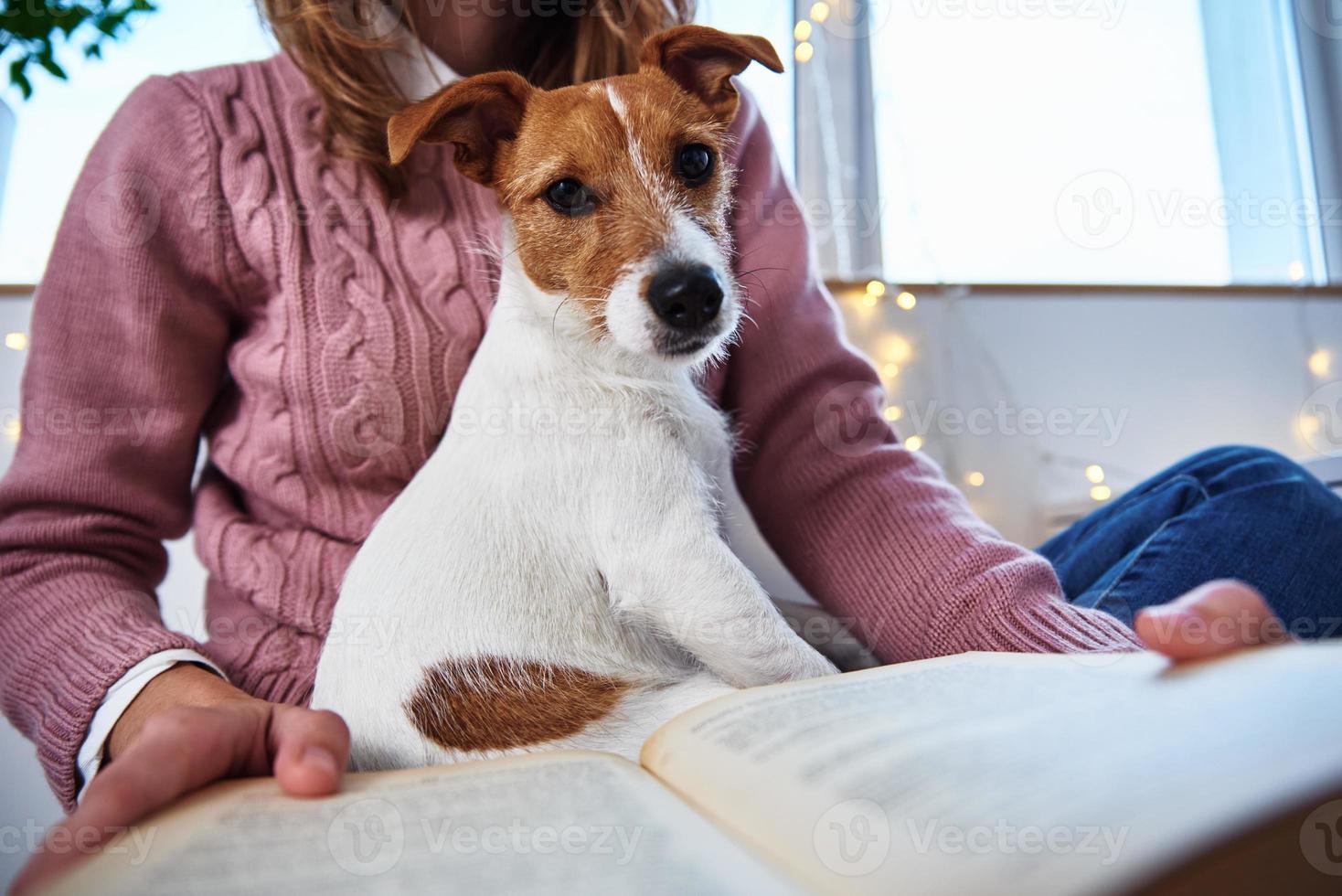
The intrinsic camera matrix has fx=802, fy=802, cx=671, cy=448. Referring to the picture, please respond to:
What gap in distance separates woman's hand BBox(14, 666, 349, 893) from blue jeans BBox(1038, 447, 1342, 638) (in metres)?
0.88

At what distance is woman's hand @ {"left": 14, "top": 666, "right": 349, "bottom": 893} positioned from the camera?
0.46 meters

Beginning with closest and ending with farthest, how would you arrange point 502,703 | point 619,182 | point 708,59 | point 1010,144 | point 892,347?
point 502,703 < point 619,182 < point 708,59 < point 892,347 < point 1010,144

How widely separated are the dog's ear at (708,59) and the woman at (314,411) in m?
0.19

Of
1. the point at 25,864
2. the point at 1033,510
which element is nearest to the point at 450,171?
the point at 25,864

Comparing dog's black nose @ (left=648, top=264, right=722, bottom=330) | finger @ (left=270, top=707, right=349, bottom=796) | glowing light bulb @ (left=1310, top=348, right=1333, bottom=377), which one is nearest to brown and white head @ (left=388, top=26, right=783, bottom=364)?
dog's black nose @ (left=648, top=264, right=722, bottom=330)

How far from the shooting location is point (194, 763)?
546 mm

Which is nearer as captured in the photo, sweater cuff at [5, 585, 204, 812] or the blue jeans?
sweater cuff at [5, 585, 204, 812]

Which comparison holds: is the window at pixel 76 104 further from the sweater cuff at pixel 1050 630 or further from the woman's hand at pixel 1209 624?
the woman's hand at pixel 1209 624

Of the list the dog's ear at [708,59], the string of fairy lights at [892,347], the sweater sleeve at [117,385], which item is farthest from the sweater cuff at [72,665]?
the string of fairy lights at [892,347]

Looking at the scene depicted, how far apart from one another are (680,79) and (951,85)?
1.66m

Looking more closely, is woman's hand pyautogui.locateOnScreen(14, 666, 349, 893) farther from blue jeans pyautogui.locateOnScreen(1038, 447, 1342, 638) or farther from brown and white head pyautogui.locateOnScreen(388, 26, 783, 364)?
blue jeans pyautogui.locateOnScreen(1038, 447, 1342, 638)

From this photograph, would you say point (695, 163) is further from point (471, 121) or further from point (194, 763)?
point (194, 763)

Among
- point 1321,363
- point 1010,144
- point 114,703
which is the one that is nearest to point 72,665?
point 114,703

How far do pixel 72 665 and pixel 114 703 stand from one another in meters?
0.07
